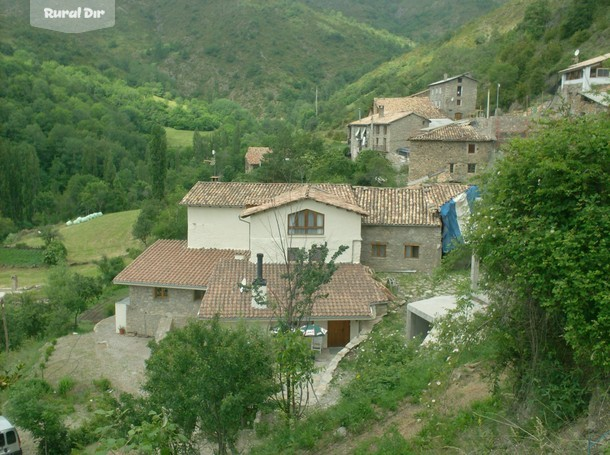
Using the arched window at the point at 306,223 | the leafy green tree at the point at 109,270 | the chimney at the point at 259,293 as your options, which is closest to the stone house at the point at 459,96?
the leafy green tree at the point at 109,270

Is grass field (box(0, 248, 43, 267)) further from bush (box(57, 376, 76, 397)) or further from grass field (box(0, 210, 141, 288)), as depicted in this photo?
bush (box(57, 376, 76, 397))

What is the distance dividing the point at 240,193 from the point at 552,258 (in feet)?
56.5

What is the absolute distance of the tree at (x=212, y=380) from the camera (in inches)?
346

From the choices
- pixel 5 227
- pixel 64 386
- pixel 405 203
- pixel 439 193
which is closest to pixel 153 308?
pixel 64 386

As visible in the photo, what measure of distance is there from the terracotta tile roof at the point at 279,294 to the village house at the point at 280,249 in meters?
0.03

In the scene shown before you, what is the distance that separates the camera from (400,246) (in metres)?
21.0

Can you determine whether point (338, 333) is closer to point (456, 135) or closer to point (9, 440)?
point (9, 440)

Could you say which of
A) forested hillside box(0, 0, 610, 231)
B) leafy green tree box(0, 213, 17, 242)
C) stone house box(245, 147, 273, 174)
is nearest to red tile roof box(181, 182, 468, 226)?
forested hillside box(0, 0, 610, 231)

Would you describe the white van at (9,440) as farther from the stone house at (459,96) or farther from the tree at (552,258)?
the stone house at (459,96)

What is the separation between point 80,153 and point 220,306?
79.6 metres

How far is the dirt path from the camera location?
17.1 meters

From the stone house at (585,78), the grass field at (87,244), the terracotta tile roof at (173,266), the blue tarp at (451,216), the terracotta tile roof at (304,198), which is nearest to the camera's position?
the terracotta tile roof at (304,198)

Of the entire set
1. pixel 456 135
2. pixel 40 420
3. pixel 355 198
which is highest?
pixel 456 135

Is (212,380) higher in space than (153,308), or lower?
higher
